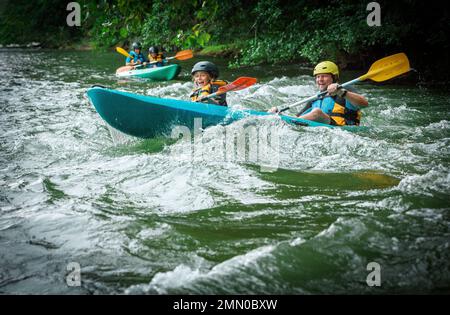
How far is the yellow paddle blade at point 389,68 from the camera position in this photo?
5.82 m

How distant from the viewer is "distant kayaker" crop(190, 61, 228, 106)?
6062 millimetres

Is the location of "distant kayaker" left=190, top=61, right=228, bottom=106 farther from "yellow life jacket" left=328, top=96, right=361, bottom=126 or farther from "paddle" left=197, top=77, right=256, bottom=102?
"yellow life jacket" left=328, top=96, right=361, bottom=126

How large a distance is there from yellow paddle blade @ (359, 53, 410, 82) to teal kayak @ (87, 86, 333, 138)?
1293 mm

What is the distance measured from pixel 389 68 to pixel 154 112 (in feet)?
11.3

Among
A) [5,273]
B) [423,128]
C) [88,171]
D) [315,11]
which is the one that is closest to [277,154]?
[88,171]

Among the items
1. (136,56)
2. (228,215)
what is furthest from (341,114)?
(136,56)

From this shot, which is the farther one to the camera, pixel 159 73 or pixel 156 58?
pixel 156 58

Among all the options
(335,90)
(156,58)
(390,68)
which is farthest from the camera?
(156,58)

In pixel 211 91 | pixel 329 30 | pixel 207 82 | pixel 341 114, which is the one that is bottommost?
pixel 341 114

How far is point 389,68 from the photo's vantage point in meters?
5.91

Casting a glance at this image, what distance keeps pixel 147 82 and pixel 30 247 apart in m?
10.3

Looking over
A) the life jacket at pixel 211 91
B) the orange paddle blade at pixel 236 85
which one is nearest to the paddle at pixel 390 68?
the orange paddle blade at pixel 236 85

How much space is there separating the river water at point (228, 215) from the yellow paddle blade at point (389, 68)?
2.70 feet

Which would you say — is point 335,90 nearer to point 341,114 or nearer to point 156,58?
point 341,114
